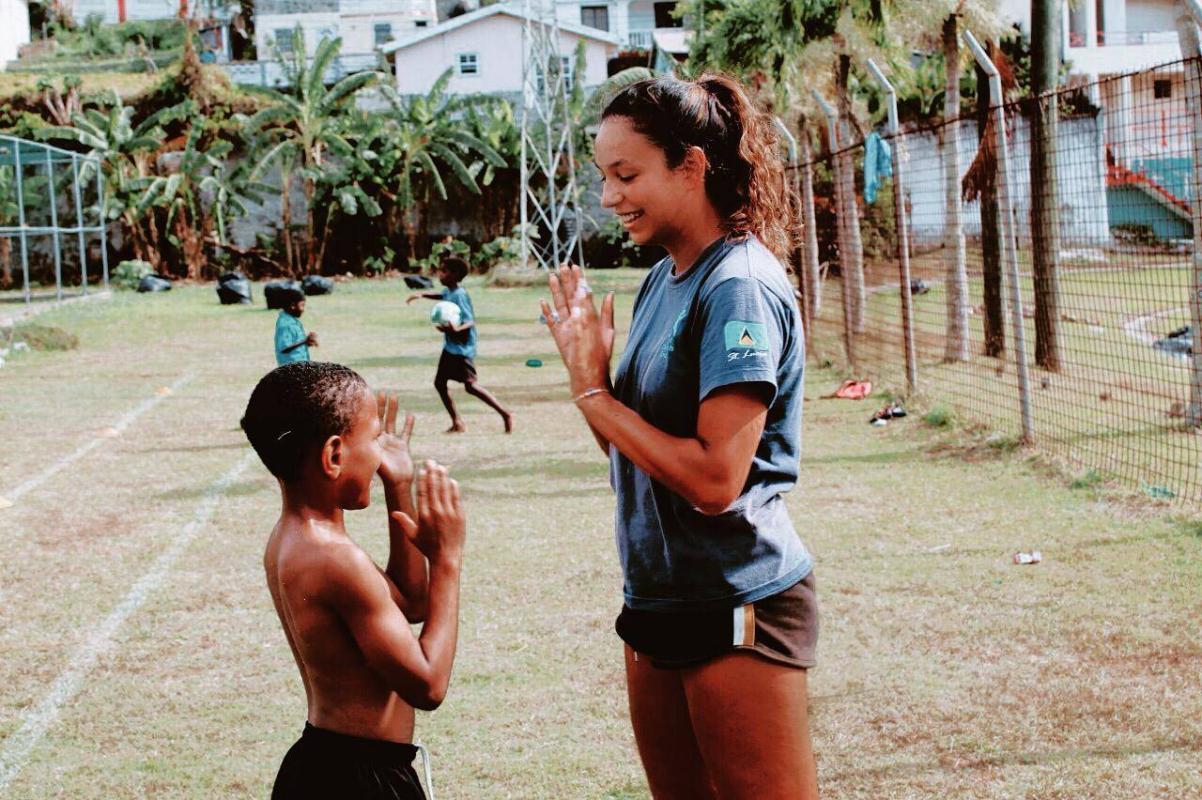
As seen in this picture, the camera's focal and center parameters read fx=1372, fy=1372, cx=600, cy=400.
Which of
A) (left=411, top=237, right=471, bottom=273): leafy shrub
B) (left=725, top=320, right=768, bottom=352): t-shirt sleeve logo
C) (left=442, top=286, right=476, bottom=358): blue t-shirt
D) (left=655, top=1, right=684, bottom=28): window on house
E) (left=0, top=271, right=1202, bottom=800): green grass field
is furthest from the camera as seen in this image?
(left=655, top=1, right=684, bottom=28): window on house

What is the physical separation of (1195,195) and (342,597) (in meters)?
7.77

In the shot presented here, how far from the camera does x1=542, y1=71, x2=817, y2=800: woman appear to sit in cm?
237

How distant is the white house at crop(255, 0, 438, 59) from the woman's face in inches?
2257

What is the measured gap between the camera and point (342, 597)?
2.61 meters

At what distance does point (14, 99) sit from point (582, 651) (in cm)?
3762

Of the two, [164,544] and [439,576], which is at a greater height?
[439,576]

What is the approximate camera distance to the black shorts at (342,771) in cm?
263

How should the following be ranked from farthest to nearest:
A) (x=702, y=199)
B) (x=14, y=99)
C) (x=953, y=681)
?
(x=14, y=99) → (x=953, y=681) → (x=702, y=199)

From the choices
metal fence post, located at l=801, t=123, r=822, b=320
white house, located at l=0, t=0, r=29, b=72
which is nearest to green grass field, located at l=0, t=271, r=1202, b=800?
metal fence post, located at l=801, t=123, r=822, b=320

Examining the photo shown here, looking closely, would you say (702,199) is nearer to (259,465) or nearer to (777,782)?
(777,782)

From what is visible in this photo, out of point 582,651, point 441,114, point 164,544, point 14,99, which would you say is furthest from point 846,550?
point 14,99

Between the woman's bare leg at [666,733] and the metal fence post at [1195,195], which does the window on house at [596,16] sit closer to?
the metal fence post at [1195,195]

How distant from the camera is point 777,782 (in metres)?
2.47

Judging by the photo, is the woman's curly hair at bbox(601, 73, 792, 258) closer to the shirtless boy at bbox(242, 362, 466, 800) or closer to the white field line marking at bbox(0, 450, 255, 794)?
the shirtless boy at bbox(242, 362, 466, 800)
